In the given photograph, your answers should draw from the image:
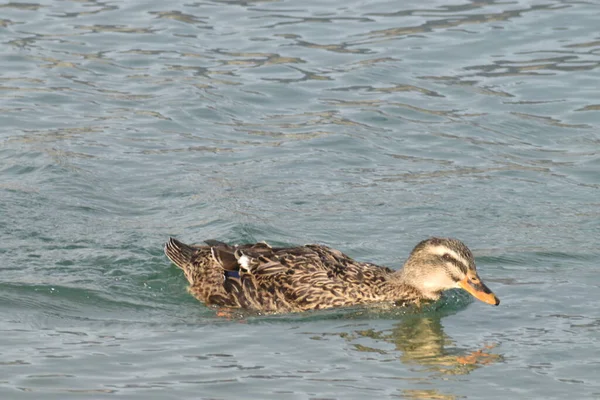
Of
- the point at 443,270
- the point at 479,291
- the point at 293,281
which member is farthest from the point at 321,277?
the point at 479,291

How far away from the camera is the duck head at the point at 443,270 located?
1254cm

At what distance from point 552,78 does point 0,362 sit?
12.4m

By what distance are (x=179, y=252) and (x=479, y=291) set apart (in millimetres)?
3412

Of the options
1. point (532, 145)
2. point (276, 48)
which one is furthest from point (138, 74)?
point (532, 145)

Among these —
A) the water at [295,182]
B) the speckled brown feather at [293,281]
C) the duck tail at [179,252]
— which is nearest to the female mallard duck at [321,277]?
the speckled brown feather at [293,281]

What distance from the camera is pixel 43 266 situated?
14.1 metres

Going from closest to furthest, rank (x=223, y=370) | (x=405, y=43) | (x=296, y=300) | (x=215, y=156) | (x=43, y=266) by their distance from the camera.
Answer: (x=223, y=370) < (x=296, y=300) < (x=43, y=266) < (x=215, y=156) < (x=405, y=43)

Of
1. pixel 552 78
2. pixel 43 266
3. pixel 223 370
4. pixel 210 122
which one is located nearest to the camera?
pixel 223 370

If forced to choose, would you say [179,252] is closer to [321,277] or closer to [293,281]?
[293,281]

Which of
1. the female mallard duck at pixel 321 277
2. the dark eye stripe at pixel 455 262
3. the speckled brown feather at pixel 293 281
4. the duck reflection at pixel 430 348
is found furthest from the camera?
the speckled brown feather at pixel 293 281

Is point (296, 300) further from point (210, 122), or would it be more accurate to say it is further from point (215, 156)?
point (210, 122)

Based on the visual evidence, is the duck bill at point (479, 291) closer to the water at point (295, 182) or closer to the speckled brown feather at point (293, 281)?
the water at point (295, 182)

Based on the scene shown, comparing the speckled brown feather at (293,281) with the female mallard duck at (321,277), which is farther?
the speckled brown feather at (293,281)

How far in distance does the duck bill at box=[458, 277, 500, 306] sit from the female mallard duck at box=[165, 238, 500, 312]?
0.02 meters
